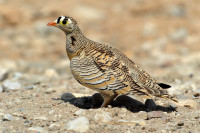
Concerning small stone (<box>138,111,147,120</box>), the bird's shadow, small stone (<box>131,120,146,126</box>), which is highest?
the bird's shadow

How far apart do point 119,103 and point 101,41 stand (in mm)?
10020

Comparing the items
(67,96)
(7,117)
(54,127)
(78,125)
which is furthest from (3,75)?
(78,125)

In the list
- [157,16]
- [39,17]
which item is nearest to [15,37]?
[39,17]

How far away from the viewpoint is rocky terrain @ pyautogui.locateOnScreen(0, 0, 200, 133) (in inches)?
229

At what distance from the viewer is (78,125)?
210 inches

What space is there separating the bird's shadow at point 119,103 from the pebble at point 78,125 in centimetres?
161

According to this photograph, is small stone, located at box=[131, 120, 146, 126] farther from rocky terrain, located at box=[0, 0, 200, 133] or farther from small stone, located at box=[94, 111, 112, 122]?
small stone, located at box=[94, 111, 112, 122]

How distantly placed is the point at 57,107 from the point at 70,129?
4.52 feet

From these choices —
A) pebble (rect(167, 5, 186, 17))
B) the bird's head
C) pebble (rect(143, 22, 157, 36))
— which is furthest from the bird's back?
pebble (rect(167, 5, 186, 17))

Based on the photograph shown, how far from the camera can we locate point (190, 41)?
16.5 metres

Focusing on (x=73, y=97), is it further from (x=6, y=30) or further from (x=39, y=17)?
(x=39, y=17)

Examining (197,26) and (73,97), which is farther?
(197,26)

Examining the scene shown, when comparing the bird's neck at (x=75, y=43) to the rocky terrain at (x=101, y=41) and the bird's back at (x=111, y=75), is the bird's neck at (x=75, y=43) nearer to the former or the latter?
the bird's back at (x=111, y=75)

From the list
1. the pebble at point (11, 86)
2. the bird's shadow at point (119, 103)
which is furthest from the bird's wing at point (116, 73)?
the pebble at point (11, 86)
